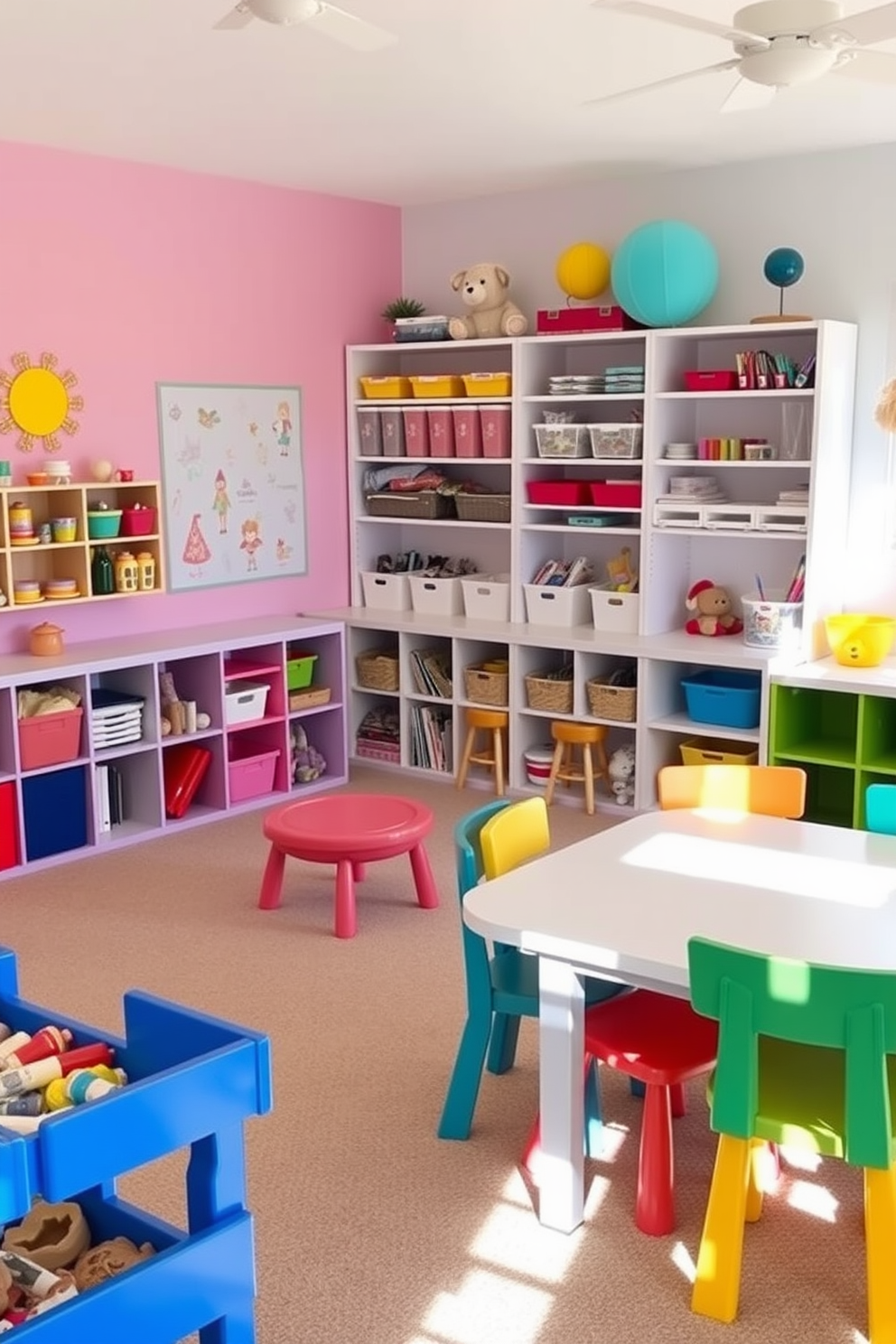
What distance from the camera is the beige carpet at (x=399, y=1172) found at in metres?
2.47

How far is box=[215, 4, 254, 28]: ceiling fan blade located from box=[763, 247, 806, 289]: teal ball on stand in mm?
2764

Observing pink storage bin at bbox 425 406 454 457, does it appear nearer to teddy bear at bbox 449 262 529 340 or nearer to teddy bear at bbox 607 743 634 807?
teddy bear at bbox 449 262 529 340

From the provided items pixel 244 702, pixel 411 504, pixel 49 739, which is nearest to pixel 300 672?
pixel 244 702

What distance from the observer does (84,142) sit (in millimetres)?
5027

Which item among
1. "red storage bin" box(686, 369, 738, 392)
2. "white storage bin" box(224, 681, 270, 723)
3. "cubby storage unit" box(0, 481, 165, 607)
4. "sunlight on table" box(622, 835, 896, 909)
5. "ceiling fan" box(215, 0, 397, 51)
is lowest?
"white storage bin" box(224, 681, 270, 723)

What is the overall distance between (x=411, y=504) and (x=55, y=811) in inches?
86.9

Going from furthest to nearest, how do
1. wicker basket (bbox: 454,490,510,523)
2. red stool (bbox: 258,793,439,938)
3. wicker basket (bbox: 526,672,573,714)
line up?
1. wicker basket (bbox: 454,490,510,523)
2. wicker basket (bbox: 526,672,573,714)
3. red stool (bbox: 258,793,439,938)

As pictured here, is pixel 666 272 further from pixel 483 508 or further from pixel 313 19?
pixel 313 19

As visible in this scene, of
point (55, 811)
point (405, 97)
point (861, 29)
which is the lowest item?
point (55, 811)

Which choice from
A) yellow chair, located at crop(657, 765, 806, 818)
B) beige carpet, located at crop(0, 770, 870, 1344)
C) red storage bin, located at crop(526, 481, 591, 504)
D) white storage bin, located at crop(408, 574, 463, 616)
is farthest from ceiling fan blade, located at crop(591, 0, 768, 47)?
white storage bin, located at crop(408, 574, 463, 616)

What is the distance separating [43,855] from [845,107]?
3.86 m

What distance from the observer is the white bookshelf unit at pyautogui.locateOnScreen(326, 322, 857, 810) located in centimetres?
522

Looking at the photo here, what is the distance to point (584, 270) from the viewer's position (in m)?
5.68

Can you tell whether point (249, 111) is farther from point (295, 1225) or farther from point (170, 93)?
point (295, 1225)
